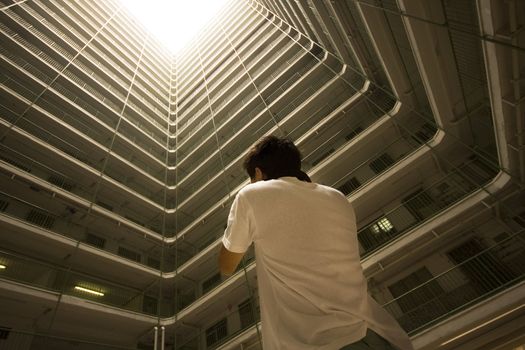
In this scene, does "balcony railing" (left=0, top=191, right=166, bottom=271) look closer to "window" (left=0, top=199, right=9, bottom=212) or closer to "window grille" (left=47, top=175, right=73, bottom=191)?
"window" (left=0, top=199, right=9, bottom=212)

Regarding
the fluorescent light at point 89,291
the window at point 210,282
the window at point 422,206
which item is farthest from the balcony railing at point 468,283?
the fluorescent light at point 89,291

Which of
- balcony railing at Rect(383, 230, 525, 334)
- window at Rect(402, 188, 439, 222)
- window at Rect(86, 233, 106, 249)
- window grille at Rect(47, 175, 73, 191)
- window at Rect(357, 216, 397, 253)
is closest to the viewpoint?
balcony railing at Rect(383, 230, 525, 334)

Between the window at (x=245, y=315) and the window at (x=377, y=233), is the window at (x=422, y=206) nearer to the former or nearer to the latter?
the window at (x=377, y=233)

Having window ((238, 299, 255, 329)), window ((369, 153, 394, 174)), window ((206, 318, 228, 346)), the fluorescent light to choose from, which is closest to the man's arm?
window ((238, 299, 255, 329))

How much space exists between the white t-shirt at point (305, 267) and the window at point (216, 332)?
10.8m

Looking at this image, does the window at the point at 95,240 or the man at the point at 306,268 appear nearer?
the man at the point at 306,268

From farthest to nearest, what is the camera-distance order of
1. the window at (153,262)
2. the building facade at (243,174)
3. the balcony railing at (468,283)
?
the window at (153,262)
the balcony railing at (468,283)
the building facade at (243,174)

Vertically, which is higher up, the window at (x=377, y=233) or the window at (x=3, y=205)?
the window at (x=3, y=205)

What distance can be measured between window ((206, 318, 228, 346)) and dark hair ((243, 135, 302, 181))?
10.7 meters

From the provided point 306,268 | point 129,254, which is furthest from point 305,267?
point 129,254

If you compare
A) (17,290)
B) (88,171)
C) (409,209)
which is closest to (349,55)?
(409,209)

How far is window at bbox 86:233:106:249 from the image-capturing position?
11.3m

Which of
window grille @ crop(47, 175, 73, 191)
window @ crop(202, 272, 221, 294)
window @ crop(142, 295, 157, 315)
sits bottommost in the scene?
window @ crop(142, 295, 157, 315)

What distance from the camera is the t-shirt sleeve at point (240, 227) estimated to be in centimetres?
118
